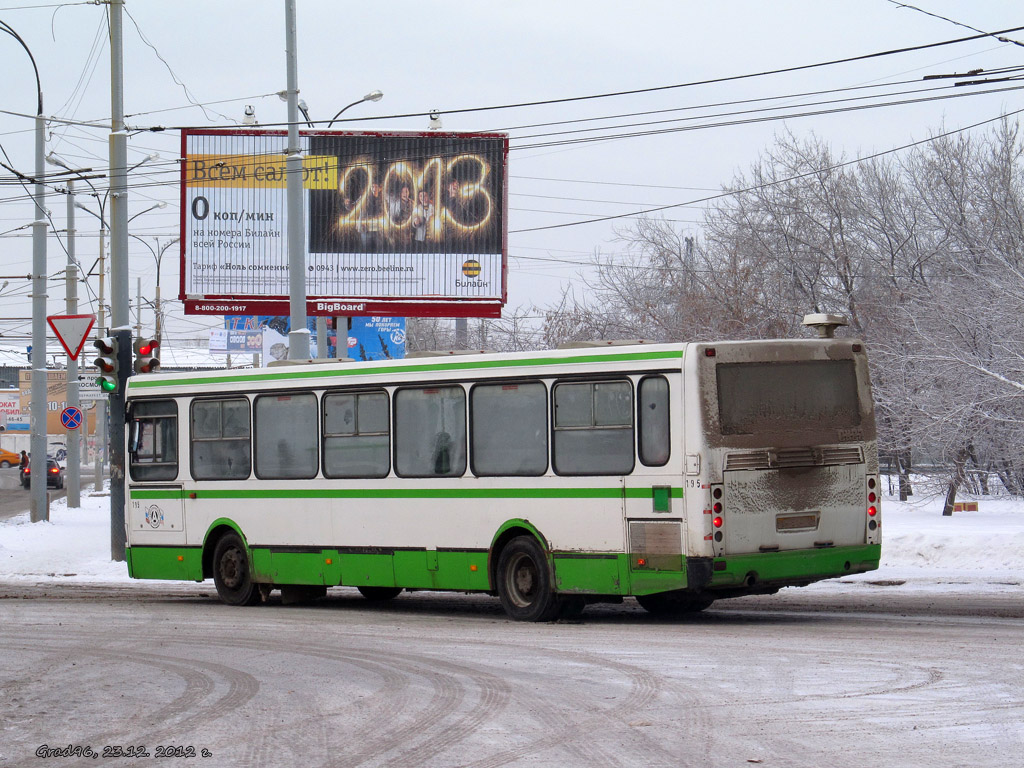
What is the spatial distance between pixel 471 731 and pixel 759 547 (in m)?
5.32

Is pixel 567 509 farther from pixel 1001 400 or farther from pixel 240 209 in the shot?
pixel 240 209

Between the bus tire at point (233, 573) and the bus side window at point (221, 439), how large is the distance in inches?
31.5

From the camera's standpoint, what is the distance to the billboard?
31609mm

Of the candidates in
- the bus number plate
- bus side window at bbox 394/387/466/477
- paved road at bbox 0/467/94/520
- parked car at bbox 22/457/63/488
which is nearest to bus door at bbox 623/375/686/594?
the bus number plate

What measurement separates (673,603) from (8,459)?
84.0 m

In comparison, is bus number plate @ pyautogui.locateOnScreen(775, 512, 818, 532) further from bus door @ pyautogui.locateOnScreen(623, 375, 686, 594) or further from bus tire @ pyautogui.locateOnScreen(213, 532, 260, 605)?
bus tire @ pyautogui.locateOnScreen(213, 532, 260, 605)

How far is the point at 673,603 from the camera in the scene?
14.7m

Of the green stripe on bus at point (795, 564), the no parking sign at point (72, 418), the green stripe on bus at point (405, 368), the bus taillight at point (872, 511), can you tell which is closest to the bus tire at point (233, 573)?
the green stripe on bus at point (405, 368)

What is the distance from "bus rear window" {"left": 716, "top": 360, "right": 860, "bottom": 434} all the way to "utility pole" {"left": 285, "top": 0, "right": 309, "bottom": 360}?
10.3 metres

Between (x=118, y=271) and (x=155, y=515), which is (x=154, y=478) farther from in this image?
(x=118, y=271)

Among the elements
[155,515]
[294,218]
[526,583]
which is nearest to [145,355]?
[294,218]

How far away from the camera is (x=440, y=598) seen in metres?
18.0

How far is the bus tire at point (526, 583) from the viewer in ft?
45.3

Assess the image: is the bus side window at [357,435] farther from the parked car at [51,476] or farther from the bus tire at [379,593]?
the parked car at [51,476]
